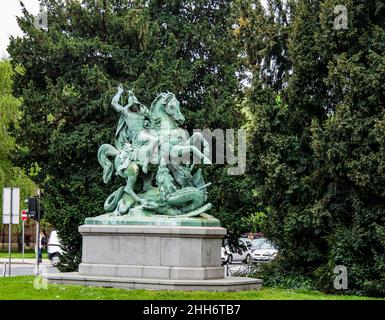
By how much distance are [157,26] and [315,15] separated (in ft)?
23.5

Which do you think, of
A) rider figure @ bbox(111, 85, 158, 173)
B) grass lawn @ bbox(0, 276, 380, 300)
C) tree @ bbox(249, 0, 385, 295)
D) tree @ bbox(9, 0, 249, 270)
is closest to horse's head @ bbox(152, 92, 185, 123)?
rider figure @ bbox(111, 85, 158, 173)

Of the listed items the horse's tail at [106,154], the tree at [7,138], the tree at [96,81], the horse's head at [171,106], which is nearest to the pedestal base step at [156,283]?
the horse's tail at [106,154]

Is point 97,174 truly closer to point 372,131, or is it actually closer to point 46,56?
point 46,56

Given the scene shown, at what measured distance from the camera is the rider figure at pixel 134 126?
1883cm

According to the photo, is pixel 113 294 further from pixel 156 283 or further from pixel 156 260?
pixel 156 260

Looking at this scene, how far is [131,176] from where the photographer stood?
18.6m

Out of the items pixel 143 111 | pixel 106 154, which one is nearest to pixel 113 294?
pixel 106 154

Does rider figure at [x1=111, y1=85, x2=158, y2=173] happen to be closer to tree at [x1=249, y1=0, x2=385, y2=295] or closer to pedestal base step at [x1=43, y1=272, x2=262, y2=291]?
pedestal base step at [x1=43, y1=272, x2=262, y2=291]

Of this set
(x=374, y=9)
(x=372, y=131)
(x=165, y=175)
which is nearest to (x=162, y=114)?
(x=165, y=175)

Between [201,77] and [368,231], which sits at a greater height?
[201,77]

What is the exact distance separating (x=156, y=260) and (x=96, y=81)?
1078cm
